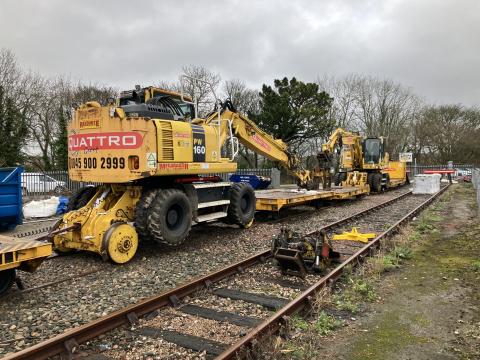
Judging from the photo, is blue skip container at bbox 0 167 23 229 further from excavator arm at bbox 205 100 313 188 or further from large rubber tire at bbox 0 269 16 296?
large rubber tire at bbox 0 269 16 296

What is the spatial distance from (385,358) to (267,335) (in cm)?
119

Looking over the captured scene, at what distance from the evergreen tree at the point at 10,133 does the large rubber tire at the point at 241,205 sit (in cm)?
1902

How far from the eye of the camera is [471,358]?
4.09 metres

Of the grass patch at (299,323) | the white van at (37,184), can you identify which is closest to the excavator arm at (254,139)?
the grass patch at (299,323)

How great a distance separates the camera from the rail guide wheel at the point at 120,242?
7.04 meters

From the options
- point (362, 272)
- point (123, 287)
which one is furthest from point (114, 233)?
point (362, 272)

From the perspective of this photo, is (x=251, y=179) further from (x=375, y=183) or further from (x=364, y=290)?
(x=364, y=290)

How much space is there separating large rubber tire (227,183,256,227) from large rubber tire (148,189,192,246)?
1.95 meters

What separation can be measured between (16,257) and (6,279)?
0.55m

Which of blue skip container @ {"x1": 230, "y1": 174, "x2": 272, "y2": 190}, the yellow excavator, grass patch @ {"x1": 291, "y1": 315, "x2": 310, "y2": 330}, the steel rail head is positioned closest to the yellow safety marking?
the steel rail head

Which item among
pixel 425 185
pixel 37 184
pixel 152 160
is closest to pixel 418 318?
pixel 152 160

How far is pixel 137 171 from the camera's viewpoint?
7.48m

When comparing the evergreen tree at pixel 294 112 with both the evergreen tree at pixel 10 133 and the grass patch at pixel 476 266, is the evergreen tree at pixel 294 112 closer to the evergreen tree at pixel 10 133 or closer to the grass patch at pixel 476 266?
the evergreen tree at pixel 10 133

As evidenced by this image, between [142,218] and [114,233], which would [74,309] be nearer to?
[114,233]
